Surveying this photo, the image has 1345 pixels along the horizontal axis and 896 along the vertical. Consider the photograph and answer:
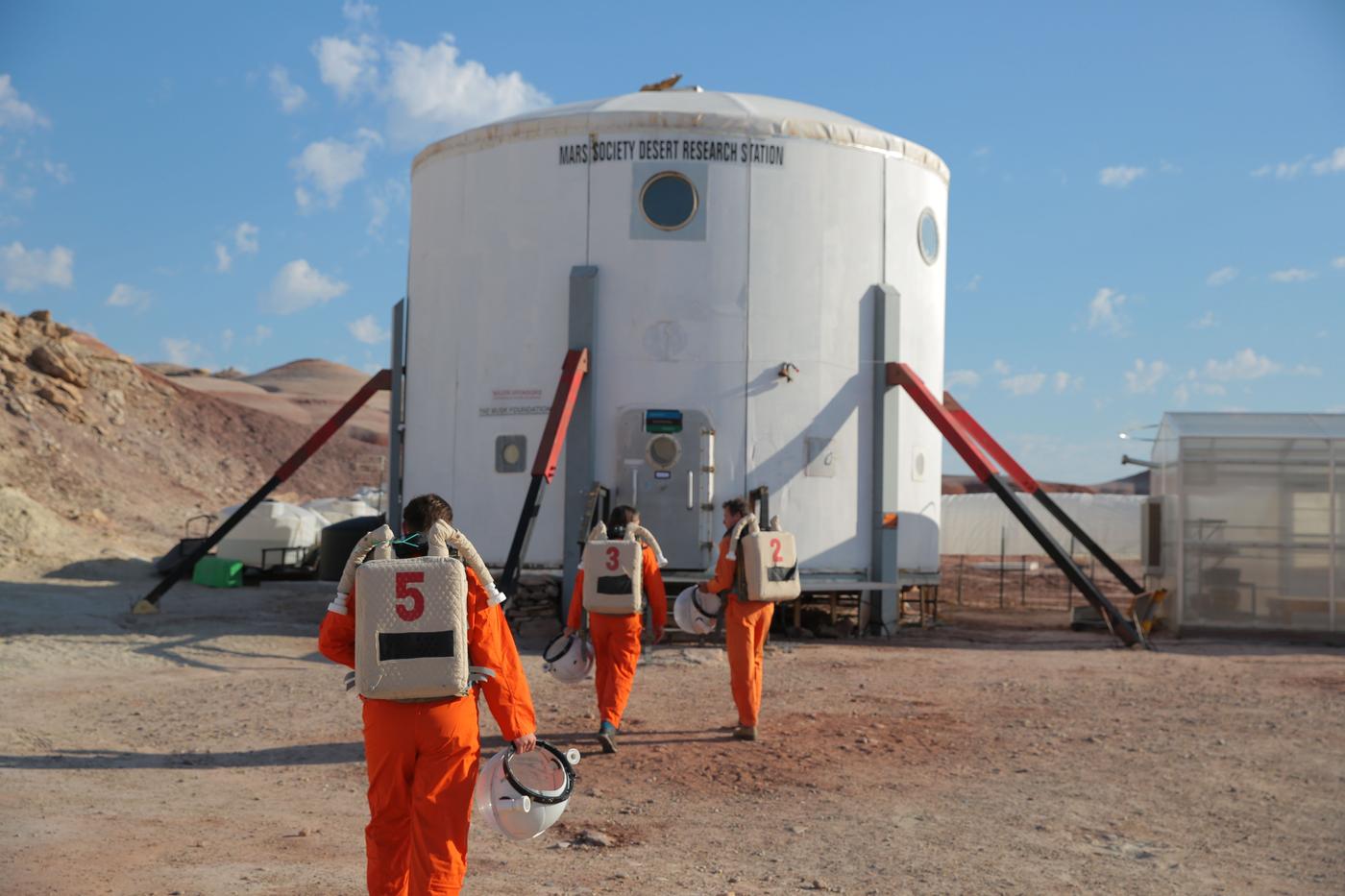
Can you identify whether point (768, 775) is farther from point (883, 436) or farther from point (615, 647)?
point (883, 436)

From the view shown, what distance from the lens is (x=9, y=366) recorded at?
122 ft

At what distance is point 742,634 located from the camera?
9.59m

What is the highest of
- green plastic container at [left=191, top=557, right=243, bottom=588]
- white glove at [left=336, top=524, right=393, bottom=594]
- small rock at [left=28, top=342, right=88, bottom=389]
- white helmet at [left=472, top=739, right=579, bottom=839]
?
small rock at [left=28, top=342, right=88, bottom=389]

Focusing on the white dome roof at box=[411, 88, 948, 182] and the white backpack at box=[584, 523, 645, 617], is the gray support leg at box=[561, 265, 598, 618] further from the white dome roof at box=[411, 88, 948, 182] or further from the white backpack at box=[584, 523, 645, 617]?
the white backpack at box=[584, 523, 645, 617]

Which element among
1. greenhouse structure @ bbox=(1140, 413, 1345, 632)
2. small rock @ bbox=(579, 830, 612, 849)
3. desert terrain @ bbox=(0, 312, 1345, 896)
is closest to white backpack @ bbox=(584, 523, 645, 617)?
desert terrain @ bbox=(0, 312, 1345, 896)

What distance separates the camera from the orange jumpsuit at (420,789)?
4.90 m

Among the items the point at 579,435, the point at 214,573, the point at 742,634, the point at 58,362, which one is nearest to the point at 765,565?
the point at 742,634

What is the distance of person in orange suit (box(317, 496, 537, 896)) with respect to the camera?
4906mm

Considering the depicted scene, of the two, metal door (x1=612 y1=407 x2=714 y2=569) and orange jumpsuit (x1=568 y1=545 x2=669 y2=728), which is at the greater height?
metal door (x1=612 y1=407 x2=714 y2=569)

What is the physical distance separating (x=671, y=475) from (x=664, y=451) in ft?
1.00

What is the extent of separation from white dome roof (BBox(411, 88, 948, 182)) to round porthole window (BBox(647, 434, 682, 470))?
12.6 ft

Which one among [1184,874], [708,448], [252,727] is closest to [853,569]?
[708,448]

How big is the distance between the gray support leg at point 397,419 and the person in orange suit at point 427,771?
1247 centimetres

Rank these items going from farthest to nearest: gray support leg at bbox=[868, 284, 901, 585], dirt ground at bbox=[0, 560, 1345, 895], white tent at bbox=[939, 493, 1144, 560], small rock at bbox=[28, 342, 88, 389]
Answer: small rock at bbox=[28, 342, 88, 389] < white tent at bbox=[939, 493, 1144, 560] < gray support leg at bbox=[868, 284, 901, 585] < dirt ground at bbox=[0, 560, 1345, 895]
